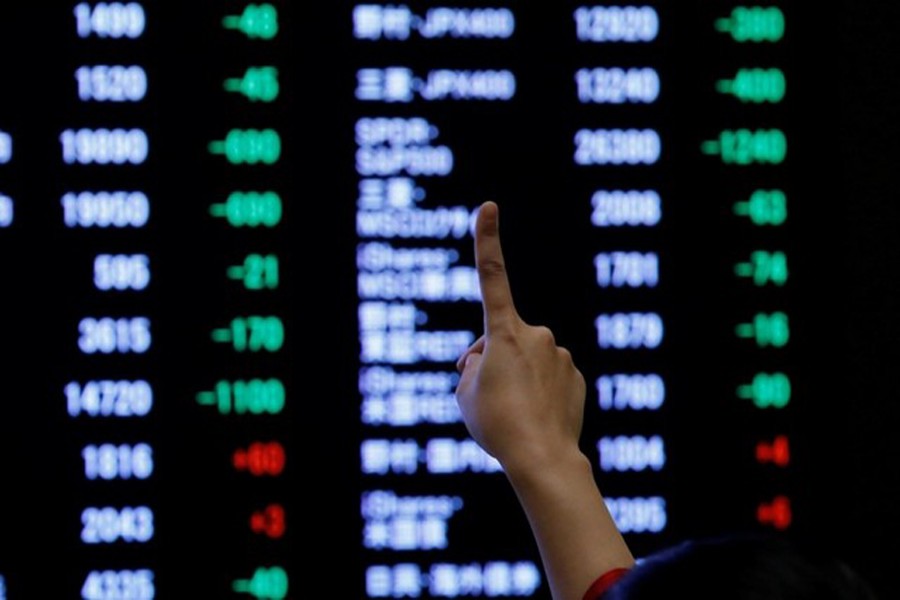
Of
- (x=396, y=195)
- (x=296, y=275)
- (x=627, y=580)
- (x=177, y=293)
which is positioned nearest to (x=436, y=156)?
(x=396, y=195)

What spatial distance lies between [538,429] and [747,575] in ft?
1.16

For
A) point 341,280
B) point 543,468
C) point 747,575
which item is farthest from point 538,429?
point 341,280

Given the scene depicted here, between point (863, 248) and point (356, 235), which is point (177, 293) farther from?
point (863, 248)

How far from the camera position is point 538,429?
3.19 feet

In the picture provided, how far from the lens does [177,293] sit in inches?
79.5

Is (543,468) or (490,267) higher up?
(490,267)

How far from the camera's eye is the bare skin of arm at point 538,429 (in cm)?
94

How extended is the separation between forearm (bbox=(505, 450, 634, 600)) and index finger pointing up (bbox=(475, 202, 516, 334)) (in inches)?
4.0

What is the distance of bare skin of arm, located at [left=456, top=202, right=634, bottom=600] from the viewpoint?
937 mm

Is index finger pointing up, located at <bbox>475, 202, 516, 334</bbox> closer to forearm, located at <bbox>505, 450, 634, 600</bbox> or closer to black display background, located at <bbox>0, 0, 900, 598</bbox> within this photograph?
forearm, located at <bbox>505, 450, 634, 600</bbox>

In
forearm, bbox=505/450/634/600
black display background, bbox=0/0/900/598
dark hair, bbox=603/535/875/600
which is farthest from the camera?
black display background, bbox=0/0/900/598

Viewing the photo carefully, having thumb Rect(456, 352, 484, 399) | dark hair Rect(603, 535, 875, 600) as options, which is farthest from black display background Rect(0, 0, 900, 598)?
dark hair Rect(603, 535, 875, 600)

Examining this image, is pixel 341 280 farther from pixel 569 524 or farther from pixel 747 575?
pixel 747 575

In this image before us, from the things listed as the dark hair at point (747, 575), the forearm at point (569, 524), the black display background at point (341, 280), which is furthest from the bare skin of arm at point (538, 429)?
the black display background at point (341, 280)
